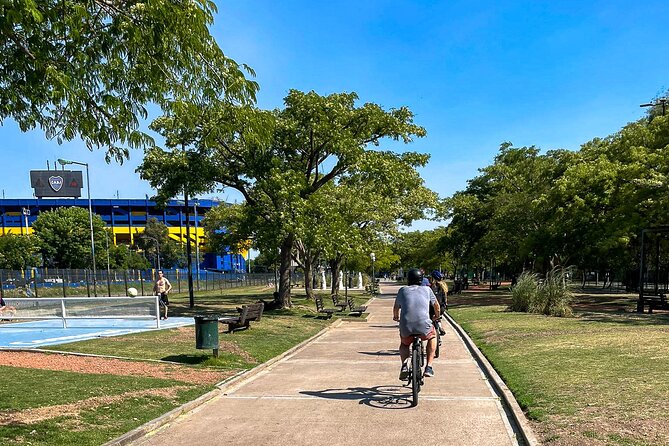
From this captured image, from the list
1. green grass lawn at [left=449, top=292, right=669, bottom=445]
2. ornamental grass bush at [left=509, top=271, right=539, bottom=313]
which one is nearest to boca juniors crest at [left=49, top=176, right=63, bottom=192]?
ornamental grass bush at [left=509, top=271, right=539, bottom=313]

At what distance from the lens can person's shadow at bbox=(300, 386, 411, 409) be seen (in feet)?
23.3


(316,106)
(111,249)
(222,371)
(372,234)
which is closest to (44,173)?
(111,249)

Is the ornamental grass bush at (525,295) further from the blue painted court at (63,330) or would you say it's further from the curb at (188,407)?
the blue painted court at (63,330)

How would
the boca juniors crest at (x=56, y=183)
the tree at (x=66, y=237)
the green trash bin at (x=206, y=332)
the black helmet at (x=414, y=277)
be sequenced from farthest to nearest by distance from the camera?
the boca juniors crest at (x=56, y=183) → the tree at (x=66, y=237) → the green trash bin at (x=206, y=332) → the black helmet at (x=414, y=277)

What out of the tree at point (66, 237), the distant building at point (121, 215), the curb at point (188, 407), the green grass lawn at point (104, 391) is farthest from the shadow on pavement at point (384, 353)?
the distant building at point (121, 215)

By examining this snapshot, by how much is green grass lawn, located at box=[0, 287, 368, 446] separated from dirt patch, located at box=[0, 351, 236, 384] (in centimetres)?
28

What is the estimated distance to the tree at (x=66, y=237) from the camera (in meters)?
70.6

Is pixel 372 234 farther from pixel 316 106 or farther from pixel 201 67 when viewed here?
pixel 201 67

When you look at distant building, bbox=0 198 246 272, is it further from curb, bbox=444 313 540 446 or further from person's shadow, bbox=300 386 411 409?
person's shadow, bbox=300 386 411 409

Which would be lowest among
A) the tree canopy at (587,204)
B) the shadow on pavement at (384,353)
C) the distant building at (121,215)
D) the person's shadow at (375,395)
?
the shadow on pavement at (384,353)

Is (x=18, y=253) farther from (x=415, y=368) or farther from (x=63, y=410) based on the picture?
(x=415, y=368)

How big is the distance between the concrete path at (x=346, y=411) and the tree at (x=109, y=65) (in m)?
3.33

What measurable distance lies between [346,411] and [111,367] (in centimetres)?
505

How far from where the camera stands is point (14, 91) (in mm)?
5164
